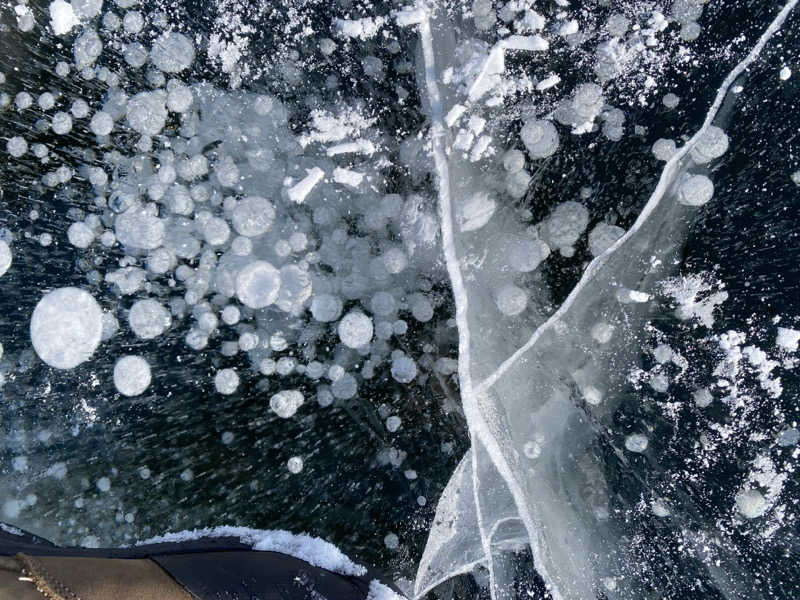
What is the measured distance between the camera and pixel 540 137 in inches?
38.3

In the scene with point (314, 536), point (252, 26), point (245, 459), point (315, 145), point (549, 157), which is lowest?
point (314, 536)

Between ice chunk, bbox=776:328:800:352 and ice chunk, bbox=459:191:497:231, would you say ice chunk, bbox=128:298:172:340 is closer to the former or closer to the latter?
ice chunk, bbox=459:191:497:231

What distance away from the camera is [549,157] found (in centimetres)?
98

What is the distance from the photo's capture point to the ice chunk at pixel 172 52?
987 mm

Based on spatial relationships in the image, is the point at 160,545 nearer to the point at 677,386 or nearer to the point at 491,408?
the point at 491,408

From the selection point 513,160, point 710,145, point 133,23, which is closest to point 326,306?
point 513,160

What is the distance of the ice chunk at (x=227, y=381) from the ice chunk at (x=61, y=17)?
2.30ft

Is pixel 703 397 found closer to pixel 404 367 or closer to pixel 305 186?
pixel 404 367

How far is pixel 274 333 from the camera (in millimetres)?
986

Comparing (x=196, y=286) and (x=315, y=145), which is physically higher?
(x=315, y=145)

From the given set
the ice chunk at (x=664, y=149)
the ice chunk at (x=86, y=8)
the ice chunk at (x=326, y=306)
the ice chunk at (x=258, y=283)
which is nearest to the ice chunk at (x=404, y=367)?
the ice chunk at (x=326, y=306)

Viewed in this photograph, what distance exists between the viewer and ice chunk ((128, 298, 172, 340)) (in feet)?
3.25

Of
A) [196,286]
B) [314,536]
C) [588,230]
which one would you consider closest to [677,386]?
[588,230]

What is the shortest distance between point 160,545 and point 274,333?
442 mm
